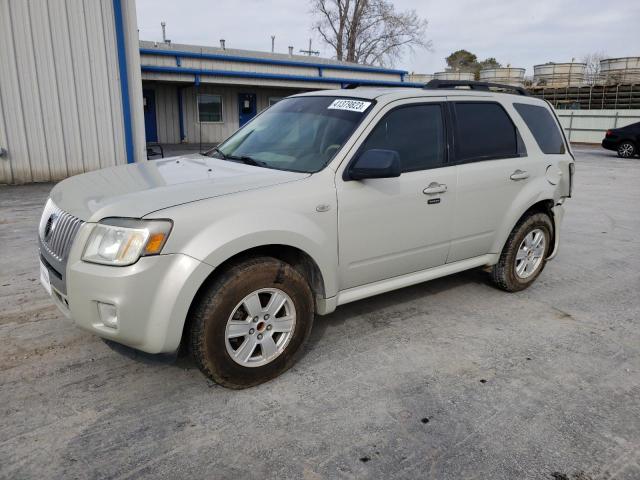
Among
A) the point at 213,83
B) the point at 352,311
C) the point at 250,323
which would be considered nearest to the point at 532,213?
the point at 352,311

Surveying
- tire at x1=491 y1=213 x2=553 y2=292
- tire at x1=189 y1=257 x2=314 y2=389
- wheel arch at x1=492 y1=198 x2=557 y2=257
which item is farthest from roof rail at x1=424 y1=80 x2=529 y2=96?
tire at x1=189 y1=257 x2=314 y2=389

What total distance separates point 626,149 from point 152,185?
22.4 meters

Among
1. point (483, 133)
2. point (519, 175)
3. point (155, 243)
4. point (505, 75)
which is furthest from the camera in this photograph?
point (505, 75)

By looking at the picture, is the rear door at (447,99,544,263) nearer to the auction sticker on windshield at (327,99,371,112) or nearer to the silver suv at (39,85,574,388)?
the silver suv at (39,85,574,388)

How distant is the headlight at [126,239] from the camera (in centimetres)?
268

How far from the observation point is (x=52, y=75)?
1062 cm

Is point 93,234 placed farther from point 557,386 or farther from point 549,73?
point 549,73

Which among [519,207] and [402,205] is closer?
[402,205]

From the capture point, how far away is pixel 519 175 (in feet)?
15.1

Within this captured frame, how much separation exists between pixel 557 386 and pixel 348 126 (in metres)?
2.24

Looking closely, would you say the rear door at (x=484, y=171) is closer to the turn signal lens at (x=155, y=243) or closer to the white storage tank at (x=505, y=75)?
the turn signal lens at (x=155, y=243)

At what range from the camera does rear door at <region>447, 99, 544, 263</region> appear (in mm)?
4195

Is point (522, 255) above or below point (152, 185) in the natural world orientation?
below

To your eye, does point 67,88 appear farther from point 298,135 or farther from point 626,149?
point 626,149
